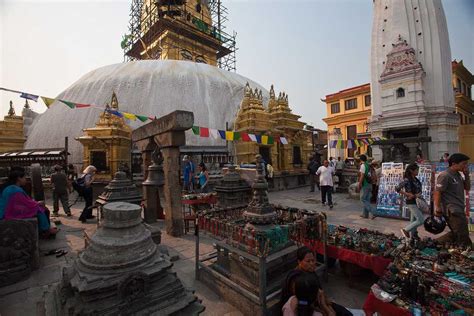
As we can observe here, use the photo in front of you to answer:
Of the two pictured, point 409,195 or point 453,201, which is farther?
point 409,195

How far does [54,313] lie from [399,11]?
1034 inches

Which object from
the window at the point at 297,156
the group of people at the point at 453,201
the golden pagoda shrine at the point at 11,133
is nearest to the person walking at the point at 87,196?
the group of people at the point at 453,201

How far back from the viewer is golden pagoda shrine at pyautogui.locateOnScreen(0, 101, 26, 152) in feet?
57.3

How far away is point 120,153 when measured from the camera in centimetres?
1312

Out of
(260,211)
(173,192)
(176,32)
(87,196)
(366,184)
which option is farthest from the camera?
(176,32)

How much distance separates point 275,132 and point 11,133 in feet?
64.9

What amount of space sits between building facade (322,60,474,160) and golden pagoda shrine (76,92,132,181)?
22125 mm

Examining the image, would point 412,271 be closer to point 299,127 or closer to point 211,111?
point 299,127

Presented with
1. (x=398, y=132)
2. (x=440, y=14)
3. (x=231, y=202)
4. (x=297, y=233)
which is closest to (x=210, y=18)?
(x=440, y=14)

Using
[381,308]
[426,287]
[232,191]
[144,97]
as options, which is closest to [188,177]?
[232,191]

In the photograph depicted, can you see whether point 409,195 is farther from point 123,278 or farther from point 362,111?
point 362,111

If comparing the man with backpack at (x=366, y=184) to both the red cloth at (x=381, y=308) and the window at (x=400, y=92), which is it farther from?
the window at (x=400, y=92)

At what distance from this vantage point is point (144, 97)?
19281 millimetres

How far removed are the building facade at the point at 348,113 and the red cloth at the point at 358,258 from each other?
2714 centimetres
